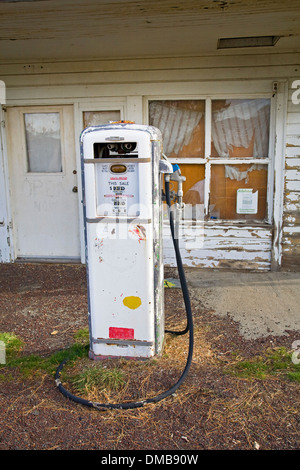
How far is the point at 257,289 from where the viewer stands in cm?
466

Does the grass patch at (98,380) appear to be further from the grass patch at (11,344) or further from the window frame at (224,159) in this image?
the window frame at (224,159)

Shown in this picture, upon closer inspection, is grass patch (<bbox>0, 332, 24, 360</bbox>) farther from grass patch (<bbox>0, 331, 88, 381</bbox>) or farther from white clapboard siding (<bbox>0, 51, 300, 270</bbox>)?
white clapboard siding (<bbox>0, 51, 300, 270</bbox>)

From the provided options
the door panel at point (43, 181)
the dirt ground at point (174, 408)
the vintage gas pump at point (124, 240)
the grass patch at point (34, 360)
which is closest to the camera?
the dirt ground at point (174, 408)

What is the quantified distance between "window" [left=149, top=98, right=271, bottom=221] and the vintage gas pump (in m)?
2.51

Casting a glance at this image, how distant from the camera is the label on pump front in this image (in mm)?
2664

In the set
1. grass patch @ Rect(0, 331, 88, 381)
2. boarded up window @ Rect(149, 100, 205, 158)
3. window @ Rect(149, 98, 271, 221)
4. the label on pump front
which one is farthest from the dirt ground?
boarded up window @ Rect(149, 100, 205, 158)

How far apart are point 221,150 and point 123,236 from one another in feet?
10.0

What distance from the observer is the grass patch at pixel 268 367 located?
2.83 metres

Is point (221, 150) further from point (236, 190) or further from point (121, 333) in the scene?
point (121, 333)

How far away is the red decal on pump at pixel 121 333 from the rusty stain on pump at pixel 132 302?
0.19 metres

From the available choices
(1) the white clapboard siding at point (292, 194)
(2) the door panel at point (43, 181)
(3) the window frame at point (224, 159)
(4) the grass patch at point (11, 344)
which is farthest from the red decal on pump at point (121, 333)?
(1) the white clapboard siding at point (292, 194)
